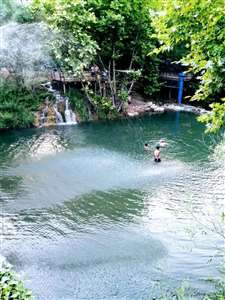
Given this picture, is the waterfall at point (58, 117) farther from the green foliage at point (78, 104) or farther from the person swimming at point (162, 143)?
the person swimming at point (162, 143)

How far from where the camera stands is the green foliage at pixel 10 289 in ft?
16.9

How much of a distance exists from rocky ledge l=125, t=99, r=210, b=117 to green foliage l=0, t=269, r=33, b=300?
23.7 metres

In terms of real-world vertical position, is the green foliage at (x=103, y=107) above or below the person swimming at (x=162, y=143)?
above

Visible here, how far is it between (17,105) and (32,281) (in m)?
16.2

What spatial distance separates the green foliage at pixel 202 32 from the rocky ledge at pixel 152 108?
22.8 m

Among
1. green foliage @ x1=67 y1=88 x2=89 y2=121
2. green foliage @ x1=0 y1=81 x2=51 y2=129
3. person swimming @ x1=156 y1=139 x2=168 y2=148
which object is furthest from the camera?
green foliage @ x1=67 y1=88 x2=89 y2=121

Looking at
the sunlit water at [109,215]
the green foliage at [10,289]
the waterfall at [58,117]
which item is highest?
the green foliage at [10,289]

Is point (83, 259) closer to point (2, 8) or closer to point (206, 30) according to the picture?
point (206, 30)

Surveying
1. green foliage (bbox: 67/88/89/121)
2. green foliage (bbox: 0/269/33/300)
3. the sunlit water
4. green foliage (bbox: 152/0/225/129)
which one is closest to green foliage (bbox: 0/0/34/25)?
green foliage (bbox: 67/88/89/121)

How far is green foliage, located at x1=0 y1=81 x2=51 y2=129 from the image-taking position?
24.0 meters

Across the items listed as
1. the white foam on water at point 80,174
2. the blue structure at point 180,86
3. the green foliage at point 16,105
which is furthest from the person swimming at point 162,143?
the blue structure at point 180,86

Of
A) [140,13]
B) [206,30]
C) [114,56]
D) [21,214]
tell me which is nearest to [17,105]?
[114,56]

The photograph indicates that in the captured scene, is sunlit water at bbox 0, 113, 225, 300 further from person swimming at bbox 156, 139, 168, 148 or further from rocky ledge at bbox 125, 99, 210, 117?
rocky ledge at bbox 125, 99, 210, 117

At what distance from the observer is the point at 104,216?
44.6 feet
